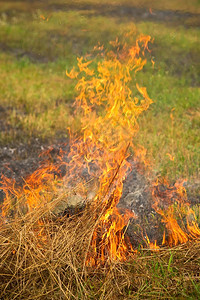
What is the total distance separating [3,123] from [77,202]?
372 centimetres

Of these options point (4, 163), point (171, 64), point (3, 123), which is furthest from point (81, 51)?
point (4, 163)

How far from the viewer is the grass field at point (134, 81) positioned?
9.76 feet

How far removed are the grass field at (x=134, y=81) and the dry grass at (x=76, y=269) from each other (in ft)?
0.04

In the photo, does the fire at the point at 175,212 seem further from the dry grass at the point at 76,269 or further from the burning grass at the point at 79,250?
the dry grass at the point at 76,269

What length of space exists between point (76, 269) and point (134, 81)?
21.8ft

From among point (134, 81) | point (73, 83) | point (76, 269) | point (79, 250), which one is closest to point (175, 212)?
point (79, 250)

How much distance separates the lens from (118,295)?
9.40 ft

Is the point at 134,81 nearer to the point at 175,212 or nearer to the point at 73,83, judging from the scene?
the point at 73,83

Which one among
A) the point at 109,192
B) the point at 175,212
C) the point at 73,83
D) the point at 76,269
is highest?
the point at 109,192

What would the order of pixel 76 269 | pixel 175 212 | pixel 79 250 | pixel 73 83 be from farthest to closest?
pixel 73 83, pixel 175 212, pixel 79 250, pixel 76 269

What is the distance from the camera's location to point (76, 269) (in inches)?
119

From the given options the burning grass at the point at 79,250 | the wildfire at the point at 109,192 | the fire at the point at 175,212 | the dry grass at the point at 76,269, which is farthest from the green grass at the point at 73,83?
the dry grass at the point at 76,269

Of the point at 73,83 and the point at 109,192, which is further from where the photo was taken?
the point at 73,83

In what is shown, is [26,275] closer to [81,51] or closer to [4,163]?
[4,163]
